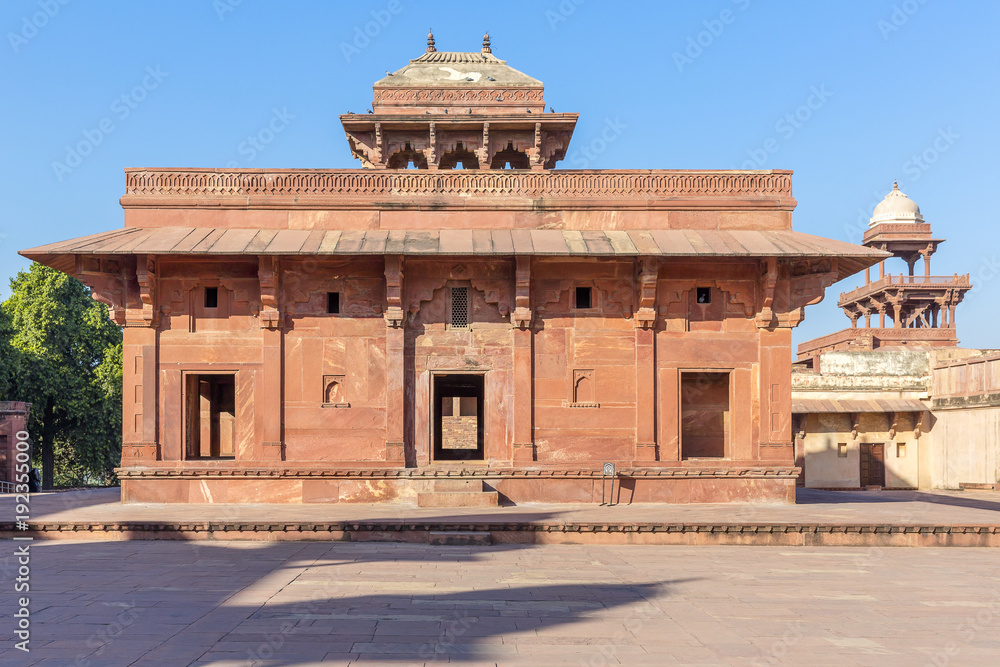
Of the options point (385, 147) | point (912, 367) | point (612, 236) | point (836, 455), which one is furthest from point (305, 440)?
point (912, 367)

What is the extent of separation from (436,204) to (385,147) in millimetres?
5918

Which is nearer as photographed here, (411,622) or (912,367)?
(411,622)

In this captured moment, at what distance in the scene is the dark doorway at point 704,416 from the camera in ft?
65.8

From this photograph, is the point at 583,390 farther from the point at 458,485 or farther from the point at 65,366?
the point at 65,366

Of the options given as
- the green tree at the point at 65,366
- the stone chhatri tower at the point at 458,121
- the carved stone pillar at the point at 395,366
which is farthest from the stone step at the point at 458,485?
the green tree at the point at 65,366

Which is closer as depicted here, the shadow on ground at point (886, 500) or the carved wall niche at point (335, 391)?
the carved wall niche at point (335, 391)

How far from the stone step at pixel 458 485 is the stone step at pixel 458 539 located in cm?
320

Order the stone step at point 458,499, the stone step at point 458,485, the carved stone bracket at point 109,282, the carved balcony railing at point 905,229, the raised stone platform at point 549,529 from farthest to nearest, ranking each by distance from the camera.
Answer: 1. the carved balcony railing at point 905,229
2. the carved stone bracket at point 109,282
3. the stone step at point 458,485
4. the stone step at point 458,499
5. the raised stone platform at point 549,529

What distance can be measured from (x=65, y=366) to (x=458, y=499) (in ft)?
93.3

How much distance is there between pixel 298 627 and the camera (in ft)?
24.1

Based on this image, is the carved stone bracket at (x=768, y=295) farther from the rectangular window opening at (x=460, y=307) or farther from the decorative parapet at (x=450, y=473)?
the rectangular window opening at (x=460, y=307)

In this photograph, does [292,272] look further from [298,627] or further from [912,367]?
[912,367]

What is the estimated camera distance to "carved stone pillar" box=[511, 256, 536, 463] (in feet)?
54.9

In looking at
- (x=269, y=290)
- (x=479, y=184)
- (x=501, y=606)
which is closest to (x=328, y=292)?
(x=269, y=290)
